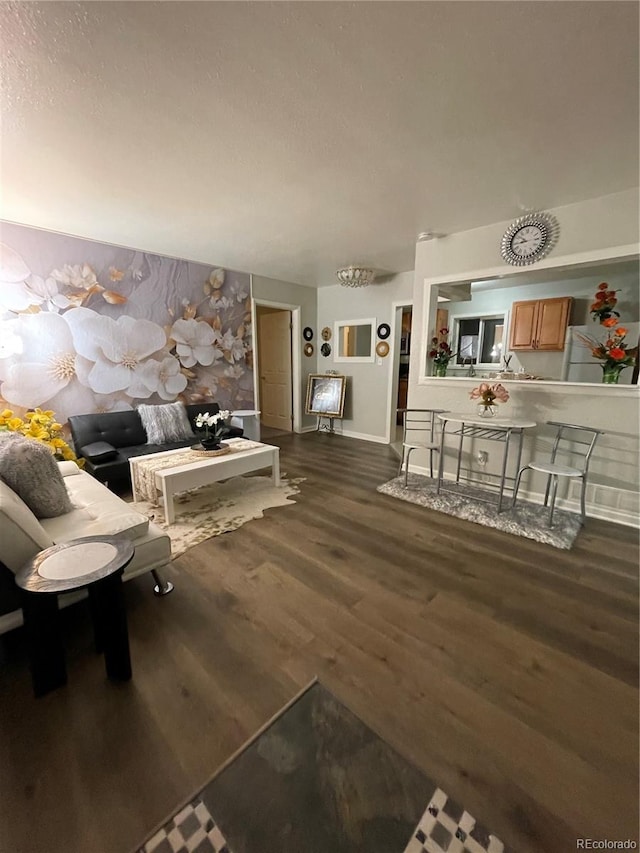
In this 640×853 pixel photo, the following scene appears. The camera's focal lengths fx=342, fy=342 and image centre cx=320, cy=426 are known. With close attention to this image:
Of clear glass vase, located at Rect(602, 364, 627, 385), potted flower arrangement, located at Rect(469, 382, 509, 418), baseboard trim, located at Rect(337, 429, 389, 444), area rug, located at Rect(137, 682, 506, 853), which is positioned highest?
clear glass vase, located at Rect(602, 364, 627, 385)

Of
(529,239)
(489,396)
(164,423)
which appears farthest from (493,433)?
(164,423)

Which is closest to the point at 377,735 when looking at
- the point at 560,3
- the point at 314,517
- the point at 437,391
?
the point at 314,517

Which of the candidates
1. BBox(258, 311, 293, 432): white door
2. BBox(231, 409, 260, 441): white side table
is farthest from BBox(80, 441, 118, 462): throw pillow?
BBox(258, 311, 293, 432): white door

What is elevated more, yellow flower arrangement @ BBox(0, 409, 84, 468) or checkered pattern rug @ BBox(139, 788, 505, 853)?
yellow flower arrangement @ BBox(0, 409, 84, 468)

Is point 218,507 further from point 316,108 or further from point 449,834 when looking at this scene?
point 316,108

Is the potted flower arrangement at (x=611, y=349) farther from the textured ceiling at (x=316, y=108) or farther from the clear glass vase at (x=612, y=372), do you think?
the textured ceiling at (x=316, y=108)

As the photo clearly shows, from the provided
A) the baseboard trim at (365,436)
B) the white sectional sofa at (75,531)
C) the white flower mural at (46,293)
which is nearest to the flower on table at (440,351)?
the baseboard trim at (365,436)

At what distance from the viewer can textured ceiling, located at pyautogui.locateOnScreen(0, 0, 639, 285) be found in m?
1.31

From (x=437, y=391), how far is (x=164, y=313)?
3394 mm

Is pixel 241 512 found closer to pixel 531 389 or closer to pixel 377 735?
pixel 377 735

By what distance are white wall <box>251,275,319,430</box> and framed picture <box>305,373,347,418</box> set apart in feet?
0.49

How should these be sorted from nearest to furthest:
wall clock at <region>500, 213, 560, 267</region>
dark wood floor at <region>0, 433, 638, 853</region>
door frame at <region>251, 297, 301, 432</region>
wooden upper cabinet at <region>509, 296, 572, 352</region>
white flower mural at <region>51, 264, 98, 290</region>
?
1. dark wood floor at <region>0, 433, 638, 853</region>
2. wall clock at <region>500, 213, 560, 267</region>
3. white flower mural at <region>51, 264, 98, 290</region>
4. wooden upper cabinet at <region>509, 296, 572, 352</region>
5. door frame at <region>251, 297, 301, 432</region>

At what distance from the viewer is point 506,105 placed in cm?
169

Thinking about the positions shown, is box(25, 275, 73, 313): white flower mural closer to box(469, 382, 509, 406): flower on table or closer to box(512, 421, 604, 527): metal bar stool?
box(469, 382, 509, 406): flower on table
